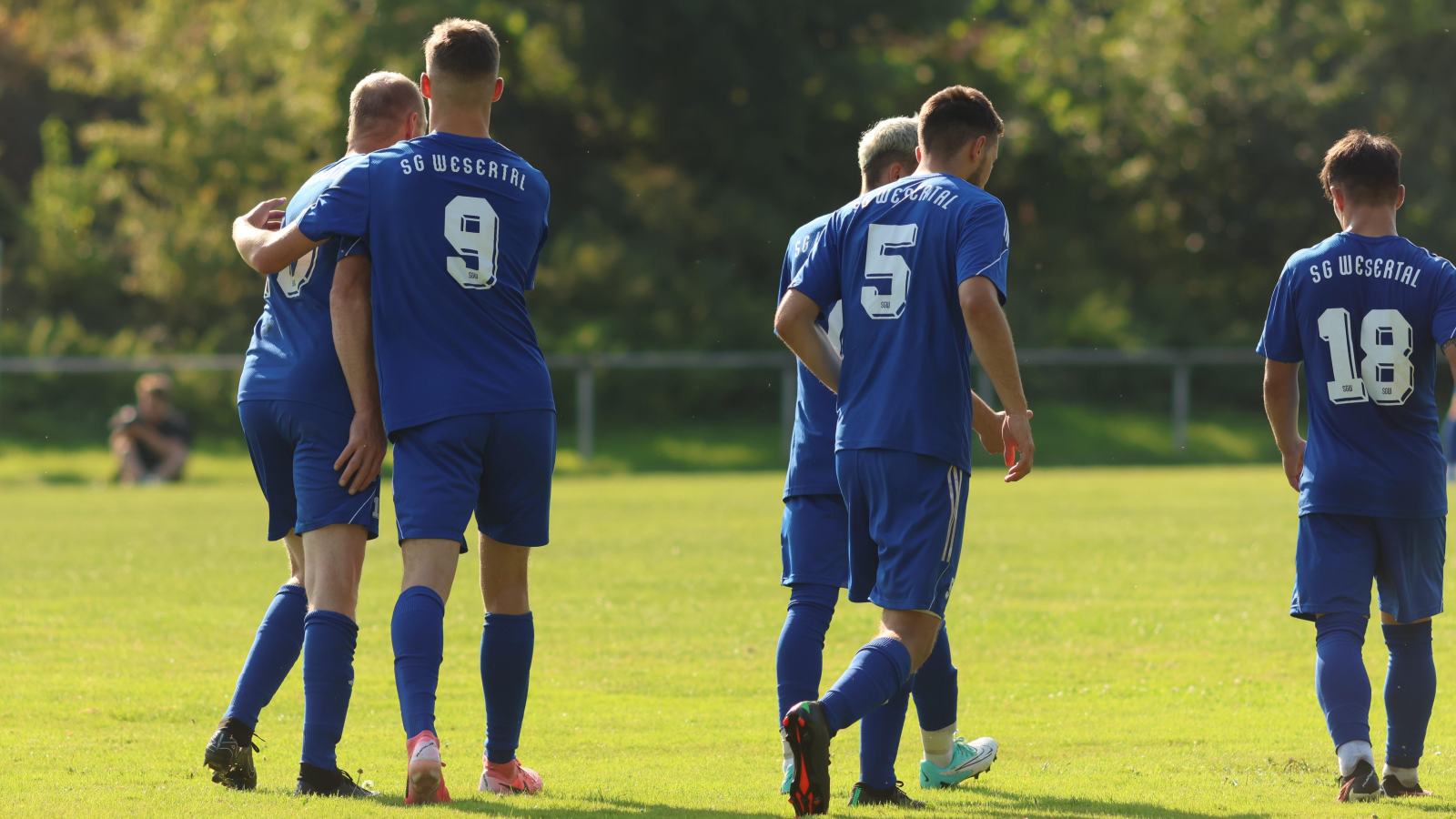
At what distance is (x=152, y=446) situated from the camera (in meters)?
25.2

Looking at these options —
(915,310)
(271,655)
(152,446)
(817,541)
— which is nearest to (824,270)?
(915,310)

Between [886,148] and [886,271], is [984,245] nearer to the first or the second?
[886,271]

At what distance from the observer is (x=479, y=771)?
6.18 m

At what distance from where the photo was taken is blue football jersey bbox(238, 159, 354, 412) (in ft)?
18.7

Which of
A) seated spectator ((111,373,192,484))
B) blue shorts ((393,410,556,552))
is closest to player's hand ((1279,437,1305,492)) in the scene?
blue shorts ((393,410,556,552))

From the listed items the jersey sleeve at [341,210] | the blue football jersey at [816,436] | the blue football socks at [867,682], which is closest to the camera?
the blue football socks at [867,682]

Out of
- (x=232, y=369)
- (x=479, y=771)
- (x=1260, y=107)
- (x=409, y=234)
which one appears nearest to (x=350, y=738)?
(x=479, y=771)

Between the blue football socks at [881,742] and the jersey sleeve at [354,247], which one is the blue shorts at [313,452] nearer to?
the jersey sleeve at [354,247]

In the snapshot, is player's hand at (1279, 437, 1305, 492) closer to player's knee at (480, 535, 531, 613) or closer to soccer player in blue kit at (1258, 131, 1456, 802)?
soccer player in blue kit at (1258, 131, 1456, 802)

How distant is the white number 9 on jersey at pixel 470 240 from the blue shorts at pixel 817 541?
4.08ft

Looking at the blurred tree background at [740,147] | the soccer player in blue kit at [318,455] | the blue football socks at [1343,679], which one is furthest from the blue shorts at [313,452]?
the blurred tree background at [740,147]

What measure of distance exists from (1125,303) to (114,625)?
27052 mm

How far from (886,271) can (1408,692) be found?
83.9 inches

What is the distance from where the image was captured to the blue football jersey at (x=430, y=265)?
5.45m
